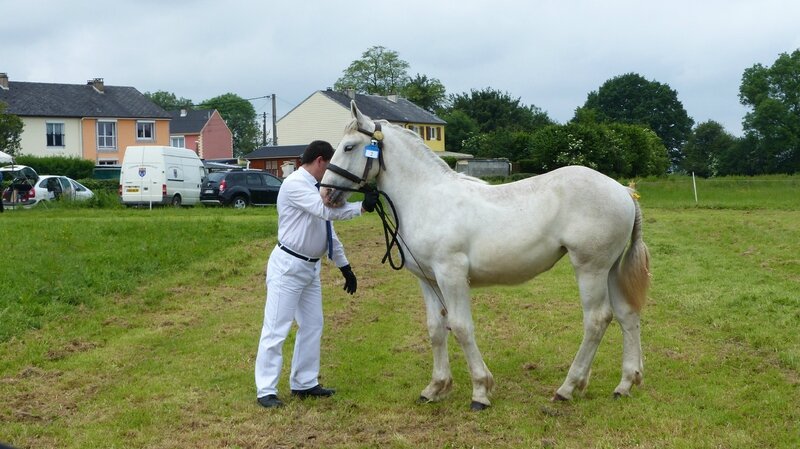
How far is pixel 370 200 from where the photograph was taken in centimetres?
675

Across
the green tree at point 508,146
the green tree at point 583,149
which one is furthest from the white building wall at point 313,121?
the green tree at point 583,149

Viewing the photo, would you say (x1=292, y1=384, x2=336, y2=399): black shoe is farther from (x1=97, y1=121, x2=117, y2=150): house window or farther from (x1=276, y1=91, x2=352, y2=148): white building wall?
(x1=276, y1=91, x2=352, y2=148): white building wall

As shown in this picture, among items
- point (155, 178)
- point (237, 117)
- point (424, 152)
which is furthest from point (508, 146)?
point (237, 117)

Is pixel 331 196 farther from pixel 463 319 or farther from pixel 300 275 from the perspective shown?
pixel 463 319

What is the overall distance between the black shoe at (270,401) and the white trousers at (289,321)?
34mm

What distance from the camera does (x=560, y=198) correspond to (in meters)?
6.61

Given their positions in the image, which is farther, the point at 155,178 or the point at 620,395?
the point at 155,178

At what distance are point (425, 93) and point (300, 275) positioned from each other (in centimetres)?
9698

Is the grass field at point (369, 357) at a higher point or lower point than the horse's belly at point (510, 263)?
lower

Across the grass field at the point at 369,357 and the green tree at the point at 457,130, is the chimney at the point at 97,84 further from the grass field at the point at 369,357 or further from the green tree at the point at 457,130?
the grass field at the point at 369,357

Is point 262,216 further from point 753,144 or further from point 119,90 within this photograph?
point 753,144

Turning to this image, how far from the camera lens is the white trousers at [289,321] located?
696cm

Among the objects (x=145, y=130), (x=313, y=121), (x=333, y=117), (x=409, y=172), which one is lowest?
(x=409, y=172)

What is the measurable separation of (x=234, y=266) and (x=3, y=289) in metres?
4.60
